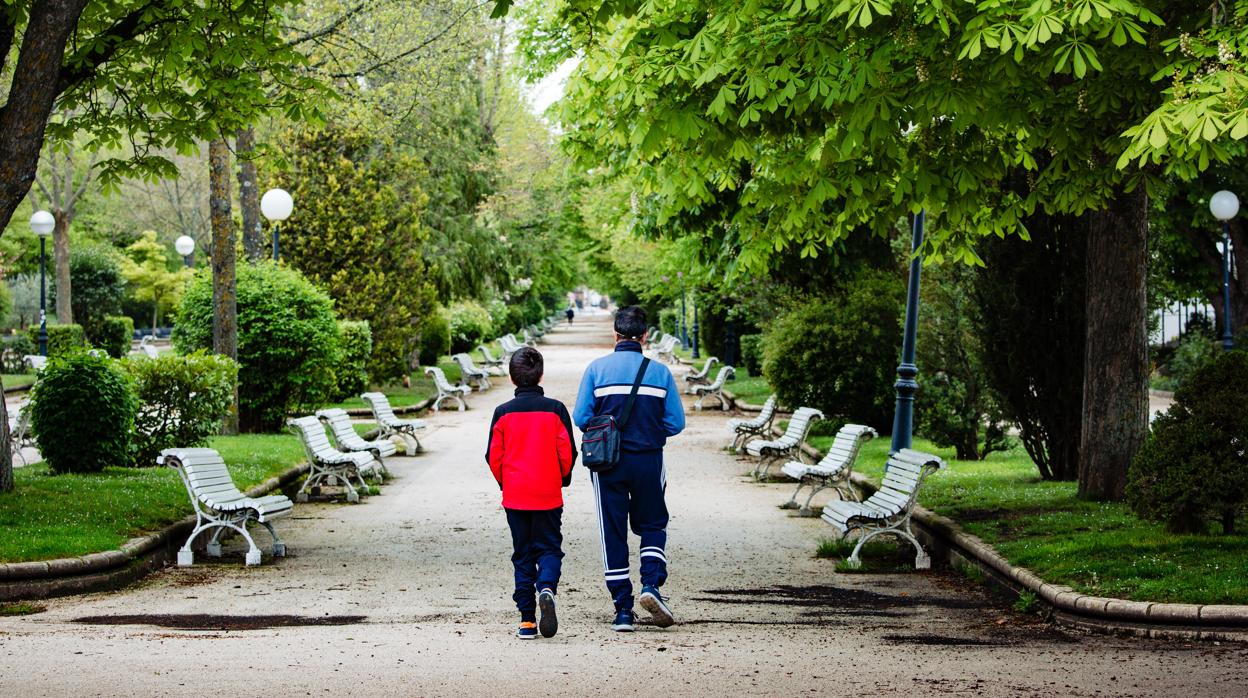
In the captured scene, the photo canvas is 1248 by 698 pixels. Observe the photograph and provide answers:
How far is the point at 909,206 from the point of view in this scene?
11109 mm

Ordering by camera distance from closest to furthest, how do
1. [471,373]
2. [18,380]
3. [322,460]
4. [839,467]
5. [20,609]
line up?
1. [20,609]
2. [839,467]
3. [322,460]
4. [471,373]
5. [18,380]

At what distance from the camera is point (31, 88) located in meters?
10.4

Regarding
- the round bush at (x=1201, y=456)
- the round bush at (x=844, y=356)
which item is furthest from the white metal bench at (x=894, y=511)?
the round bush at (x=844, y=356)

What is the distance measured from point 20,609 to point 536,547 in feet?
12.4

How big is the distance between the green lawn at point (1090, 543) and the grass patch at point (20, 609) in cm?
701

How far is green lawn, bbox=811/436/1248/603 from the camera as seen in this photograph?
8453 millimetres

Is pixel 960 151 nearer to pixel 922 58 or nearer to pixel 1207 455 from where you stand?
pixel 922 58

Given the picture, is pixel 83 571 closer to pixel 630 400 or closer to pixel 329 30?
pixel 630 400

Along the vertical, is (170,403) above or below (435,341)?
below

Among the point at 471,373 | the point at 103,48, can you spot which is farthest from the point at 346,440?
the point at 471,373

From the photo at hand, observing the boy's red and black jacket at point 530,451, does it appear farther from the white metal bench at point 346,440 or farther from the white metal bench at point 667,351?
the white metal bench at point 667,351

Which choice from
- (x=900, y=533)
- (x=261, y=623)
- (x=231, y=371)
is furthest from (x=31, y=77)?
(x=900, y=533)

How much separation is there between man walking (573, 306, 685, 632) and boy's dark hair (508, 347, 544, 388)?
0.29 m

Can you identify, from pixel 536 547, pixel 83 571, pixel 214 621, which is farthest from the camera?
pixel 83 571
